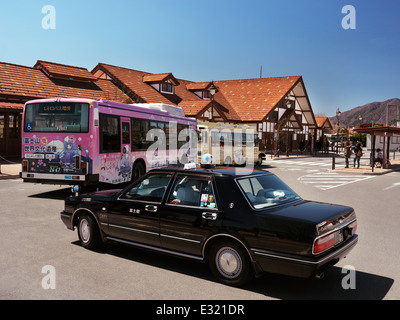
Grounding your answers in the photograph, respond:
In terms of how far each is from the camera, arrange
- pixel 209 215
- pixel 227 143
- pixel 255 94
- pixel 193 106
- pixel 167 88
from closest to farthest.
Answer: pixel 209 215 → pixel 227 143 → pixel 193 106 → pixel 167 88 → pixel 255 94

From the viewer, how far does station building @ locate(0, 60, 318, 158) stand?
2450cm

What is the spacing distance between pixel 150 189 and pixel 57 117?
6.73 meters

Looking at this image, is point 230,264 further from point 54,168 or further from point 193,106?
point 193,106

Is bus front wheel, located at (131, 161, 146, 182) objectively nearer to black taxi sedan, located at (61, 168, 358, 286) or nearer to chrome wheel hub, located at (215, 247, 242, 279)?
black taxi sedan, located at (61, 168, 358, 286)

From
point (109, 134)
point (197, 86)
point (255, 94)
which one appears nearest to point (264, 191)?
point (109, 134)

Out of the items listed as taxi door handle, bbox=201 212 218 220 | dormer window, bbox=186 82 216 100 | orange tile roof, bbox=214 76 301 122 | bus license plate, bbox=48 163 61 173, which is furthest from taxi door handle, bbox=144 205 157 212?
dormer window, bbox=186 82 216 100

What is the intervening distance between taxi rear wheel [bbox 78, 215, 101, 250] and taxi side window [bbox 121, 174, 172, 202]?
823mm

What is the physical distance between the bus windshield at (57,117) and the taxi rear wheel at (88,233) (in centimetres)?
523

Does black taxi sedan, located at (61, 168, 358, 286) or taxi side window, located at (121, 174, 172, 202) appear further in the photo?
taxi side window, located at (121, 174, 172, 202)

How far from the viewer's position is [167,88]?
3900cm

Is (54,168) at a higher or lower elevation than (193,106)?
lower

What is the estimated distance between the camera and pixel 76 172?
11039 millimetres

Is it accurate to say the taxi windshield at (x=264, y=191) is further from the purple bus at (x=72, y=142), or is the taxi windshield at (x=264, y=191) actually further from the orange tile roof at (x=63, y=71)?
the orange tile roof at (x=63, y=71)

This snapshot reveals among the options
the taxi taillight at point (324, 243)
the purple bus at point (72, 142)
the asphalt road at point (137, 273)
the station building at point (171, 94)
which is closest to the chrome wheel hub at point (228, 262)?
the asphalt road at point (137, 273)
